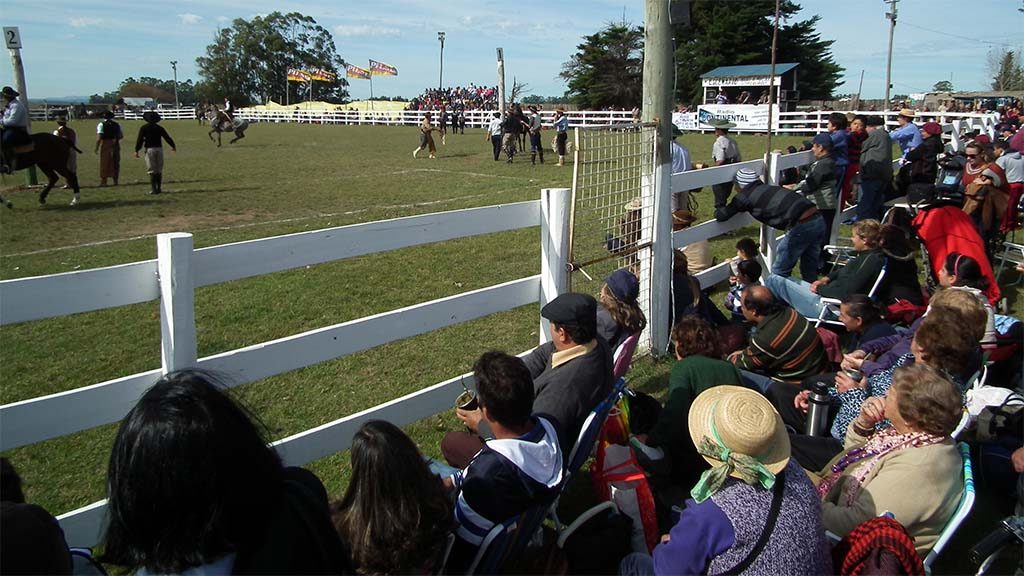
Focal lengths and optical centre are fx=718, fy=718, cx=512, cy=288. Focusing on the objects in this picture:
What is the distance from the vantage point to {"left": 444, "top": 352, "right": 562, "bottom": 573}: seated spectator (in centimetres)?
234

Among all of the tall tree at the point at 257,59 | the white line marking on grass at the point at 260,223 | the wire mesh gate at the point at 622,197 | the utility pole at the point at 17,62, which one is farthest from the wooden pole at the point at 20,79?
the tall tree at the point at 257,59

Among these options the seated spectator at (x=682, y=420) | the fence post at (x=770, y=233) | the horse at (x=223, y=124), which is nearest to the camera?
the seated spectator at (x=682, y=420)

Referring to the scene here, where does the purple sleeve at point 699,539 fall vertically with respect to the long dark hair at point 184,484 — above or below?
below

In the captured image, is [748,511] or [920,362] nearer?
[748,511]

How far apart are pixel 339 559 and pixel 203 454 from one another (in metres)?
0.41

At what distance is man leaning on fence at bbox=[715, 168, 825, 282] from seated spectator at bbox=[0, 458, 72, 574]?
6.11 m

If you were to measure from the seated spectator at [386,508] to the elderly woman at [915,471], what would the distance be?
1.52 metres

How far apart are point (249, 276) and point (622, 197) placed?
3.53 metres

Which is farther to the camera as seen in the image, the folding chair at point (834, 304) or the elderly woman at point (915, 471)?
the folding chair at point (834, 304)

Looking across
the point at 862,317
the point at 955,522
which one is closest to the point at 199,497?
the point at 955,522

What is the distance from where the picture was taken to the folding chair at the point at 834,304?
5480 mm

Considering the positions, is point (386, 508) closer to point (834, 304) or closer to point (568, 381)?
point (568, 381)

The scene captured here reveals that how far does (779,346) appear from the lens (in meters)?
4.39

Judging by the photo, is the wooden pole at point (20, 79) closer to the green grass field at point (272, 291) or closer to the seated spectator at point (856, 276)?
the green grass field at point (272, 291)
